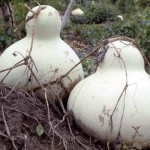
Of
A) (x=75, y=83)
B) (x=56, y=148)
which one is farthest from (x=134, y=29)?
(x=56, y=148)

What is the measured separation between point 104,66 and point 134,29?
7.43 m

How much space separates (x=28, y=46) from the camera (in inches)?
115

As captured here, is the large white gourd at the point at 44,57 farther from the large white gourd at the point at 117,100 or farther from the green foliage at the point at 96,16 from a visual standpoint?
the green foliage at the point at 96,16

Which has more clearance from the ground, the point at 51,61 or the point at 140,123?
the point at 51,61

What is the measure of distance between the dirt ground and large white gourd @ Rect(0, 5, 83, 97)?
0.60 ft

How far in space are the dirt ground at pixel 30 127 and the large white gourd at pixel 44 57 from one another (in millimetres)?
183

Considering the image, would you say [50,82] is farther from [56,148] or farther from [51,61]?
[56,148]

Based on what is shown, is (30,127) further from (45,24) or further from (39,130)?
(45,24)

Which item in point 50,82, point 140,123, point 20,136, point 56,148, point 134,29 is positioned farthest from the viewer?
point 134,29

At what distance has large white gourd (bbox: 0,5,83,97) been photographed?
9.36 ft

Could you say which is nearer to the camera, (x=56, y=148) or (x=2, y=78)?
(x=56, y=148)

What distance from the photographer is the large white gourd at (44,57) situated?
2854 mm

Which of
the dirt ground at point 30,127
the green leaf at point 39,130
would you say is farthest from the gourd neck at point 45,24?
the green leaf at point 39,130

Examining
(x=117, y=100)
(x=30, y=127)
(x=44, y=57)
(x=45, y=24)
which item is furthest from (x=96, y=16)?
(x=30, y=127)
